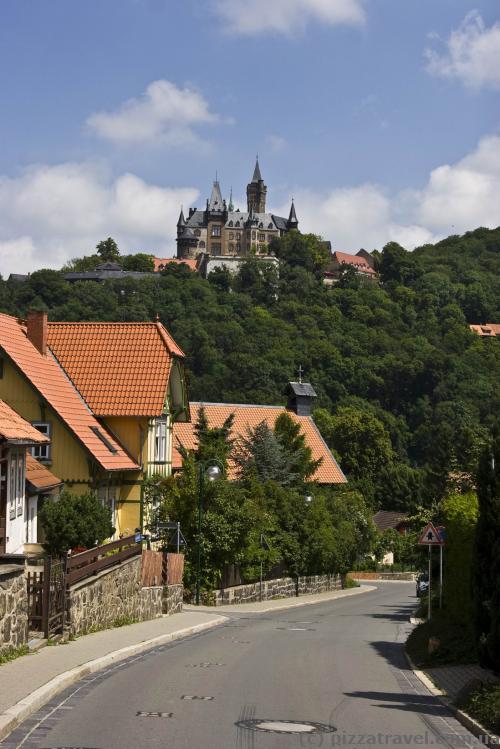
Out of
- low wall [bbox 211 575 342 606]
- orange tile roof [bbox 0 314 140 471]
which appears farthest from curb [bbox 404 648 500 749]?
low wall [bbox 211 575 342 606]

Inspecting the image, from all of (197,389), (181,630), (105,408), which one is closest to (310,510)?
(105,408)

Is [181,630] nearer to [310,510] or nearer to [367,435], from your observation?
[310,510]

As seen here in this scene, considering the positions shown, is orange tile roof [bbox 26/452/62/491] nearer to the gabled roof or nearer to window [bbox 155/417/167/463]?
window [bbox 155/417/167/463]

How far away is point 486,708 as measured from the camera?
1345 cm

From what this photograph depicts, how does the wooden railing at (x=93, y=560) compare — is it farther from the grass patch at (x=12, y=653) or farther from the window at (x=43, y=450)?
the window at (x=43, y=450)

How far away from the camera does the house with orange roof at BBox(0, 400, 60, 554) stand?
20.9 meters

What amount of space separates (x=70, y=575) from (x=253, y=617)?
15058 mm

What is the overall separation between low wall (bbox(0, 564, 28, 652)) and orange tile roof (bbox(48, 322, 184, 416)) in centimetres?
2135

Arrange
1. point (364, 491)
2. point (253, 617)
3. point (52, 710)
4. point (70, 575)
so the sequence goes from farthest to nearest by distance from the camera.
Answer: point (364, 491), point (253, 617), point (70, 575), point (52, 710)

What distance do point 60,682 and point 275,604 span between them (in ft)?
96.5

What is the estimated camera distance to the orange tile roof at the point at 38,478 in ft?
99.2

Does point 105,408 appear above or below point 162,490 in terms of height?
above

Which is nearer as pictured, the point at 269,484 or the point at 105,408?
the point at 105,408

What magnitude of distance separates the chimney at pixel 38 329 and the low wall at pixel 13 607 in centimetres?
2192
